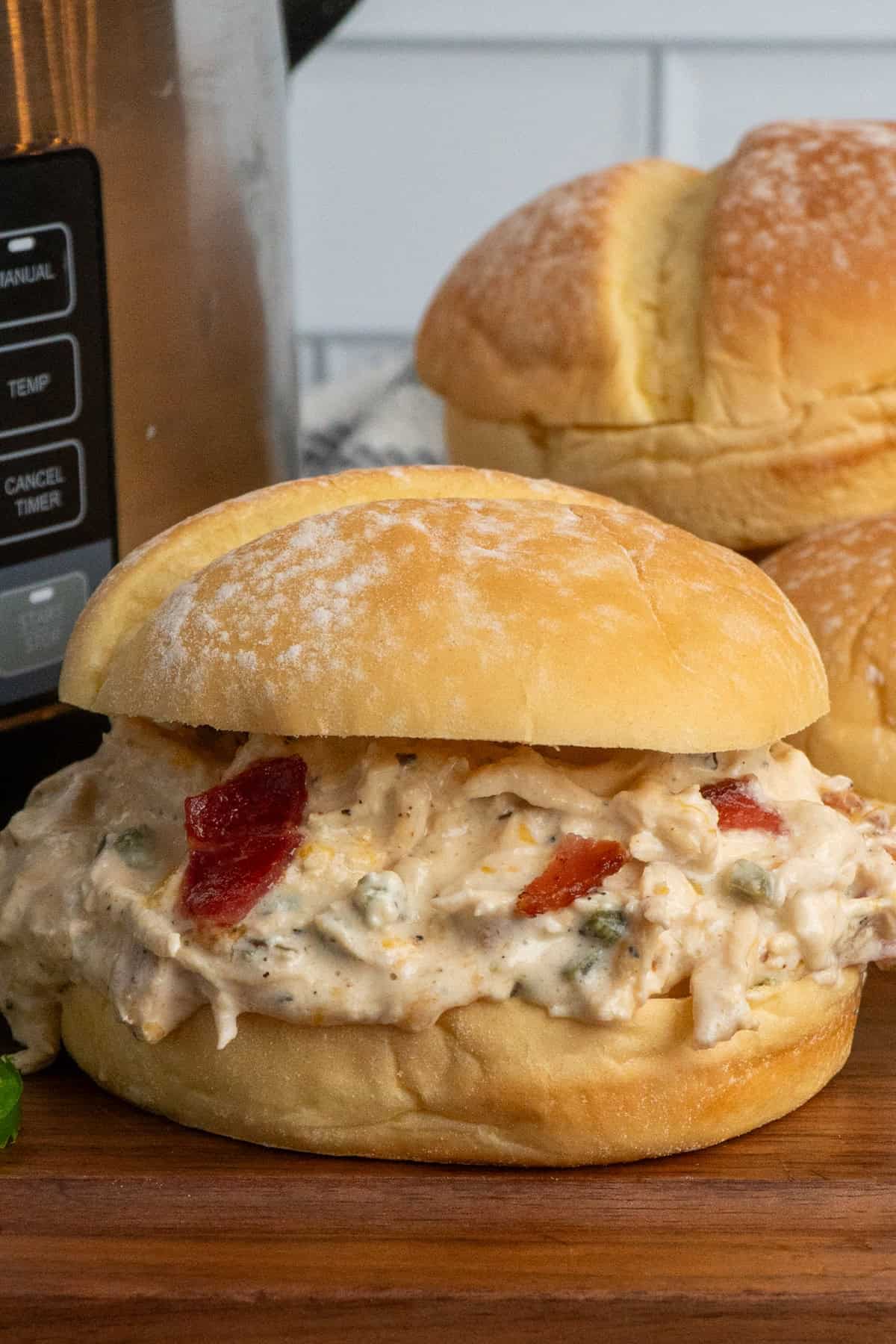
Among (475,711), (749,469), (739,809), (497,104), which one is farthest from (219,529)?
(497,104)

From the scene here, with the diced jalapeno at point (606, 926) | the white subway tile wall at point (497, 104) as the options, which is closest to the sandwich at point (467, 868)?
the diced jalapeno at point (606, 926)

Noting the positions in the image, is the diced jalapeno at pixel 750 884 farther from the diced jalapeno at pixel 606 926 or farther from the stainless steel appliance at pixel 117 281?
the stainless steel appliance at pixel 117 281

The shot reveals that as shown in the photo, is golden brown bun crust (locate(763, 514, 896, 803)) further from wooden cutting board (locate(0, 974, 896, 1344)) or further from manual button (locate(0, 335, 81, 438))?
manual button (locate(0, 335, 81, 438))

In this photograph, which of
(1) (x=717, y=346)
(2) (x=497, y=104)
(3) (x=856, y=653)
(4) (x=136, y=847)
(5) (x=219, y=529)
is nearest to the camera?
(4) (x=136, y=847)

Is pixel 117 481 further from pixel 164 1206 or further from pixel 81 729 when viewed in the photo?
pixel 164 1206

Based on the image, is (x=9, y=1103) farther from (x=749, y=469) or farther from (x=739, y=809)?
(x=749, y=469)

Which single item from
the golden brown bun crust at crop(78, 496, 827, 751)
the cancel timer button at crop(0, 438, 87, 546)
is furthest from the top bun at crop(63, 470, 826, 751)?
the cancel timer button at crop(0, 438, 87, 546)

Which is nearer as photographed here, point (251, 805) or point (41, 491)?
point (251, 805)
